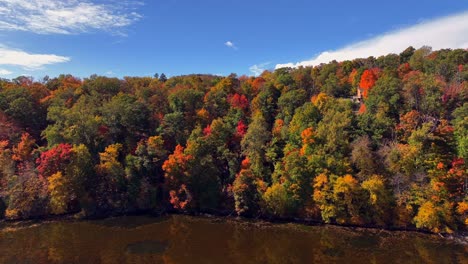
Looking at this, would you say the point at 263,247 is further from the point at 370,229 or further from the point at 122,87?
the point at 122,87

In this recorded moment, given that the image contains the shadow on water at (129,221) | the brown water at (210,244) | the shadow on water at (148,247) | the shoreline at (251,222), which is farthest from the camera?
the shadow on water at (129,221)

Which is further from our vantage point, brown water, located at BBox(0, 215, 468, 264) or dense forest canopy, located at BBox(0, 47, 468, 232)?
dense forest canopy, located at BBox(0, 47, 468, 232)

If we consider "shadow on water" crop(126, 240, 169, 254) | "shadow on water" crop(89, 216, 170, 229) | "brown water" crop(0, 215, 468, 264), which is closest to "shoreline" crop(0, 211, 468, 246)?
"brown water" crop(0, 215, 468, 264)

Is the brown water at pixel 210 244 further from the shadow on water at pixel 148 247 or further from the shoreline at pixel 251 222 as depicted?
the shoreline at pixel 251 222

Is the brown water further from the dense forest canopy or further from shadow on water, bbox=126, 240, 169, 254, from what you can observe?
the dense forest canopy

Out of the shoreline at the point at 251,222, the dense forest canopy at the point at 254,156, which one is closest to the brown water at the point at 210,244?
the shoreline at the point at 251,222
